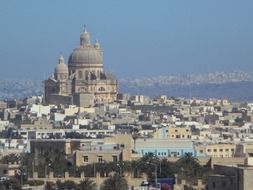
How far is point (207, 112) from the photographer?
11400cm

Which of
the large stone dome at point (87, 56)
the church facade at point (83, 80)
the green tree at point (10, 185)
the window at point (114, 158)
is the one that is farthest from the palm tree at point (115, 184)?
the large stone dome at point (87, 56)

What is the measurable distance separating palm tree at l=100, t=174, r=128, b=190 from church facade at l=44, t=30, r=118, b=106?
85.1m

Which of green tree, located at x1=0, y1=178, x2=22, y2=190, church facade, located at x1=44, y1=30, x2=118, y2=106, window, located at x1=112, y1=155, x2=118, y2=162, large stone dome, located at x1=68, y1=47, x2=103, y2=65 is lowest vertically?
green tree, located at x1=0, y1=178, x2=22, y2=190

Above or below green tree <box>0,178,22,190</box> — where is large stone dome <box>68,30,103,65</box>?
above

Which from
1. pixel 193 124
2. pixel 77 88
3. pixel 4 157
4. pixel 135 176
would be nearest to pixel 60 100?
pixel 77 88

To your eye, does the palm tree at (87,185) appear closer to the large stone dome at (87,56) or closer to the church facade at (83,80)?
the church facade at (83,80)

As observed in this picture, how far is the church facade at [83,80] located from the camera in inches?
5148

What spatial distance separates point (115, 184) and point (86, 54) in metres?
90.6

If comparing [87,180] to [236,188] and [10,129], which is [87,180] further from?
[10,129]

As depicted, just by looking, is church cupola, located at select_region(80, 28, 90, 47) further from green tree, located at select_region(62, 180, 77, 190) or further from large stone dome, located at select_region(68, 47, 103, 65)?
green tree, located at select_region(62, 180, 77, 190)

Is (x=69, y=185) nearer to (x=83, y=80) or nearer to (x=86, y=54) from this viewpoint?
(x=83, y=80)

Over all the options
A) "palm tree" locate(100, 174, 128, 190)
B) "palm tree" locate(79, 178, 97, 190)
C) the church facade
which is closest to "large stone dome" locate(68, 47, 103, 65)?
the church facade

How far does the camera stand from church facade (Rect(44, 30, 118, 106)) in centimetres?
13075

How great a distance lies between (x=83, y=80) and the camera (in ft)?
431
